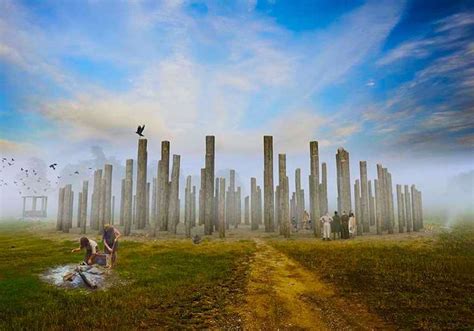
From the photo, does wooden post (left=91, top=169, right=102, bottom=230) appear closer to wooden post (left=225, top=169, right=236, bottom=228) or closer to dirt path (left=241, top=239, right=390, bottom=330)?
wooden post (left=225, top=169, right=236, bottom=228)

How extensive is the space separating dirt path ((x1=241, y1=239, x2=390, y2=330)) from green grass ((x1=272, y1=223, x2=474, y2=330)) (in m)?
0.50

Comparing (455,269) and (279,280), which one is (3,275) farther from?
(455,269)

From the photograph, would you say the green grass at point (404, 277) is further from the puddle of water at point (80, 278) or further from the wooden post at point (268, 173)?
the puddle of water at point (80, 278)

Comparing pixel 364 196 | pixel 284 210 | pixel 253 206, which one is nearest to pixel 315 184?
pixel 284 210

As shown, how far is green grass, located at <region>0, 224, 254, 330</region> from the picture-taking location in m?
6.84

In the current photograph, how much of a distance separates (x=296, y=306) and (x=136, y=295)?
4250 millimetres

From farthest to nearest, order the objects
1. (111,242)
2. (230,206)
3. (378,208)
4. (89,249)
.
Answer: (230,206) → (378,208) → (111,242) → (89,249)

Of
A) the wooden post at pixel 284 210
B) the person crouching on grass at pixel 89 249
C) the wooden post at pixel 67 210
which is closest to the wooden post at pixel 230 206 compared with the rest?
the wooden post at pixel 284 210

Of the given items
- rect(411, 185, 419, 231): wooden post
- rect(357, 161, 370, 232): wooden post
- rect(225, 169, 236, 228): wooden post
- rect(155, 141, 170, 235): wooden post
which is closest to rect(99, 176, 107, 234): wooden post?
rect(155, 141, 170, 235): wooden post

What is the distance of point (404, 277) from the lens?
10164 mm

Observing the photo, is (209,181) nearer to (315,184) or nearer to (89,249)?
(315,184)

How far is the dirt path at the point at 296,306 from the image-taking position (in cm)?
689

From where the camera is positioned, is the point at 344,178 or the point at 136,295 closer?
the point at 136,295

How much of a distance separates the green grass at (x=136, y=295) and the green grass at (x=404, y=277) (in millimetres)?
3281
